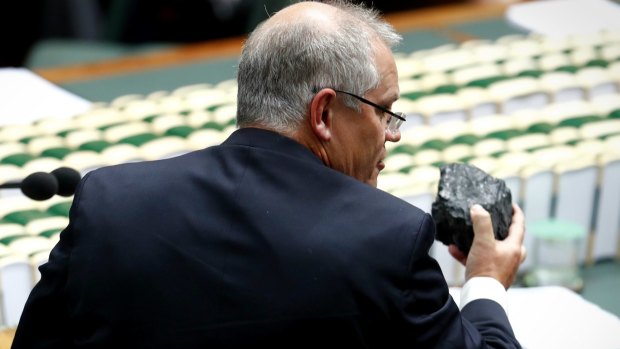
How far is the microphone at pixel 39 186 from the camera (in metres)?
1.65

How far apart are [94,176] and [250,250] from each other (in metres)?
0.24

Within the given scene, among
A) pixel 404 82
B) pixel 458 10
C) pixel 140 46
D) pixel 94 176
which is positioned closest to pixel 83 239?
pixel 94 176

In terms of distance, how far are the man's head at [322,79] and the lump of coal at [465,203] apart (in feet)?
0.90

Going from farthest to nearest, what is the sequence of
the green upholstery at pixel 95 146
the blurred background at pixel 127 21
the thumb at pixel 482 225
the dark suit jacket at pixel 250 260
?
the blurred background at pixel 127 21 < the green upholstery at pixel 95 146 < the thumb at pixel 482 225 < the dark suit jacket at pixel 250 260

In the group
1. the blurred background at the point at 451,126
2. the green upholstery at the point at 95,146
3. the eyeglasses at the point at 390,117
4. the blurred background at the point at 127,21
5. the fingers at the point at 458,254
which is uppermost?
the eyeglasses at the point at 390,117

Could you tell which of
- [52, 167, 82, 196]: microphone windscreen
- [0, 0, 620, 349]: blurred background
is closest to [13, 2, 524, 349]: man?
[52, 167, 82, 196]: microphone windscreen

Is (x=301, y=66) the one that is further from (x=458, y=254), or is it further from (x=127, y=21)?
(x=127, y=21)

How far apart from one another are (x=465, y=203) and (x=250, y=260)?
466mm

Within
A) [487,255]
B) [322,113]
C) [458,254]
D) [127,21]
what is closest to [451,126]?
[458,254]

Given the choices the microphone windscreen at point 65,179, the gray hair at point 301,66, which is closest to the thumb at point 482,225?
the gray hair at point 301,66

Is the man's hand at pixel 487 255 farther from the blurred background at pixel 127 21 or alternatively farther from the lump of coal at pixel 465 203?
the blurred background at pixel 127 21

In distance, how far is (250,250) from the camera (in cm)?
127

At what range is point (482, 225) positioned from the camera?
150 centimetres

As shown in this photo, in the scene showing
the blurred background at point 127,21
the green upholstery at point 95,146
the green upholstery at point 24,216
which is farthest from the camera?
the blurred background at point 127,21
